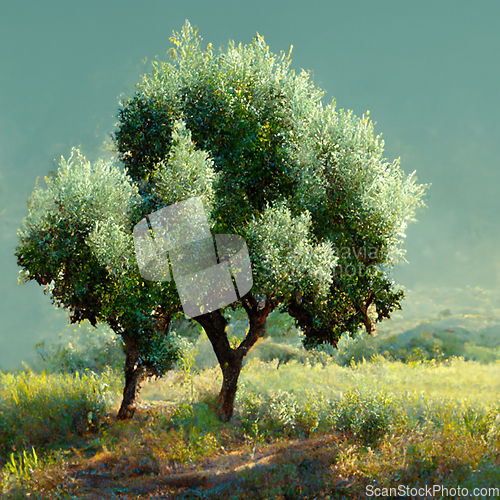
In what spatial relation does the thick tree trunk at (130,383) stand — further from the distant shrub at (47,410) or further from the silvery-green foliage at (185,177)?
the silvery-green foliage at (185,177)

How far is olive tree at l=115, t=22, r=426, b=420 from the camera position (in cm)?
1417

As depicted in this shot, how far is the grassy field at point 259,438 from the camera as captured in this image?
411 inches

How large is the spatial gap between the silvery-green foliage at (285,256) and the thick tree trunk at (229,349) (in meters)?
2.31

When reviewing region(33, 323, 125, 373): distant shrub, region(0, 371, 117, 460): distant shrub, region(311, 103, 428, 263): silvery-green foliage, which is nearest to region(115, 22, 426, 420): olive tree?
region(311, 103, 428, 263): silvery-green foliage

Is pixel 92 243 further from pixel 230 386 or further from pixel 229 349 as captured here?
pixel 230 386

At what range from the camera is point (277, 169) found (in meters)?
15.0

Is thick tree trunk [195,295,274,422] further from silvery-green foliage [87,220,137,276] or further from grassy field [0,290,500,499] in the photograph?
silvery-green foliage [87,220,137,276]

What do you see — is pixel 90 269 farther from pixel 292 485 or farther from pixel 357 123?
pixel 357 123

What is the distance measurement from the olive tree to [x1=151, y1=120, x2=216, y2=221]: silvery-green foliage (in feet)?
0.44

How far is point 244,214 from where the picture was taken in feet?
48.7

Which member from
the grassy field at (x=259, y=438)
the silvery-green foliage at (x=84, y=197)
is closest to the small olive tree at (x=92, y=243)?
the silvery-green foliage at (x=84, y=197)

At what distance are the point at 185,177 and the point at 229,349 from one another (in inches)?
256

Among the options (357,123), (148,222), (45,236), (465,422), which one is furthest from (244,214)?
(465,422)

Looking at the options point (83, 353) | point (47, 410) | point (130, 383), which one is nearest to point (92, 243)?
point (130, 383)
